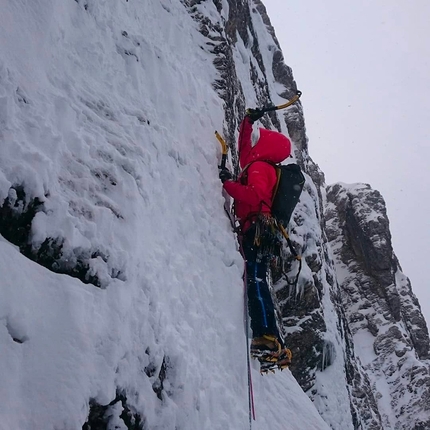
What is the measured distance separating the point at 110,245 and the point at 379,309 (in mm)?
32480

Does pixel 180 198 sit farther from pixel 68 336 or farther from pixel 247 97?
pixel 247 97

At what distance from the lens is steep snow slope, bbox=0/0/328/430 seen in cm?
250

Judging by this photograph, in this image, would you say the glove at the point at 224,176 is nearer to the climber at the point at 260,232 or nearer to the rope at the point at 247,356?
the climber at the point at 260,232

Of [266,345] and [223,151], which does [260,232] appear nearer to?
[266,345]

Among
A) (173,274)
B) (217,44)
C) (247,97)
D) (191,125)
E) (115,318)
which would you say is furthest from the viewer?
(247,97)

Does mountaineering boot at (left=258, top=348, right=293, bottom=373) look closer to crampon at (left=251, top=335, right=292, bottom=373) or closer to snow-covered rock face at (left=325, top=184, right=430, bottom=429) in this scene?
crampon at (left=251, top=335, right=292, bottom=373)

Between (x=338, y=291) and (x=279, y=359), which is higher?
(x=338, y=291)

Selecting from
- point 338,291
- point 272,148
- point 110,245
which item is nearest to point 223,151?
point 272,148

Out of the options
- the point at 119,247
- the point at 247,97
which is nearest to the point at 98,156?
Answer: the point at 119,247

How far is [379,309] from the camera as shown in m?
33.0

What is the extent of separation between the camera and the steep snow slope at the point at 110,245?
2496 mm

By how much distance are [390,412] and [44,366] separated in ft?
101

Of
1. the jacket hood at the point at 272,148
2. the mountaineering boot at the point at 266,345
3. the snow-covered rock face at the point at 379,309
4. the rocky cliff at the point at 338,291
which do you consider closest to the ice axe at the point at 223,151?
the jacket hood at the point at 272,148

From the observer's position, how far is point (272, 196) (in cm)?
533
